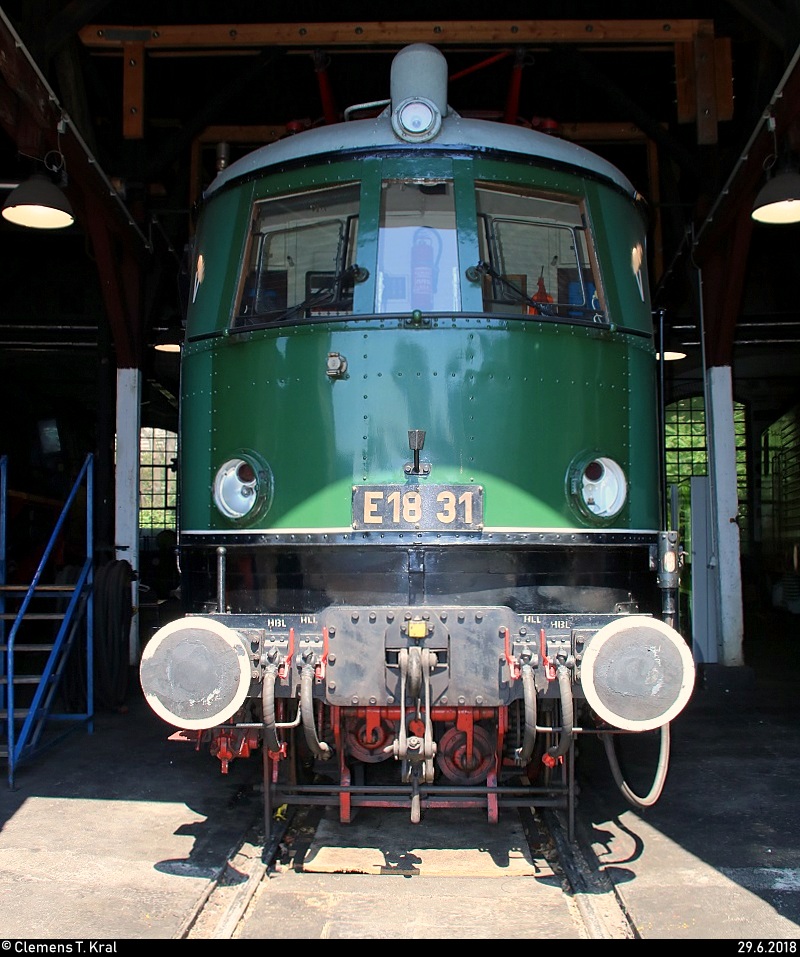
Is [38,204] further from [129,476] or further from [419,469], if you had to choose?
[419,469]

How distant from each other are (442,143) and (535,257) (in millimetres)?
686

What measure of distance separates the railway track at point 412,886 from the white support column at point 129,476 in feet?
14.4

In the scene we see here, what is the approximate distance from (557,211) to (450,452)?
54.5 inches

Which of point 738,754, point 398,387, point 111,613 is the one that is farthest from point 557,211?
point 111,613

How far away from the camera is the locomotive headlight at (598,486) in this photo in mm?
4277

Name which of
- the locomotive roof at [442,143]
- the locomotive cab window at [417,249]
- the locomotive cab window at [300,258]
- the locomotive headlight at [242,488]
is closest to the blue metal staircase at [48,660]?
the locomotive headlight at [242,488]

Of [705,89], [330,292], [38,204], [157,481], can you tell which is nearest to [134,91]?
[38,204]

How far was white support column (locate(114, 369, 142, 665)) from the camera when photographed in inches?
344

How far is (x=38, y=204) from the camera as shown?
246 inches

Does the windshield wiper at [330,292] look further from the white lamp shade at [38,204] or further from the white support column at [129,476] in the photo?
the white support column at [129,476]

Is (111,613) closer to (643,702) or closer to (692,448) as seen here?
(643,702)

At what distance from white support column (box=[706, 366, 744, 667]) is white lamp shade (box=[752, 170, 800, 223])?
2509 millimetres

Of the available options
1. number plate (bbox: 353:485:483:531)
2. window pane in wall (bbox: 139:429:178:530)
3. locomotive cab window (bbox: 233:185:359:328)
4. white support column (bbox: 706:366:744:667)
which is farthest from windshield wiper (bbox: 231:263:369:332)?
window pane in wall (bbox: 139:429:178:530)

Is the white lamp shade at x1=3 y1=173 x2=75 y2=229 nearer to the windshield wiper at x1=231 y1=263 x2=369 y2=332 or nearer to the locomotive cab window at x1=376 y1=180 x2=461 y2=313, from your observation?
the windshield wiper at x1=231 y1=263 x2=369 y2=332
